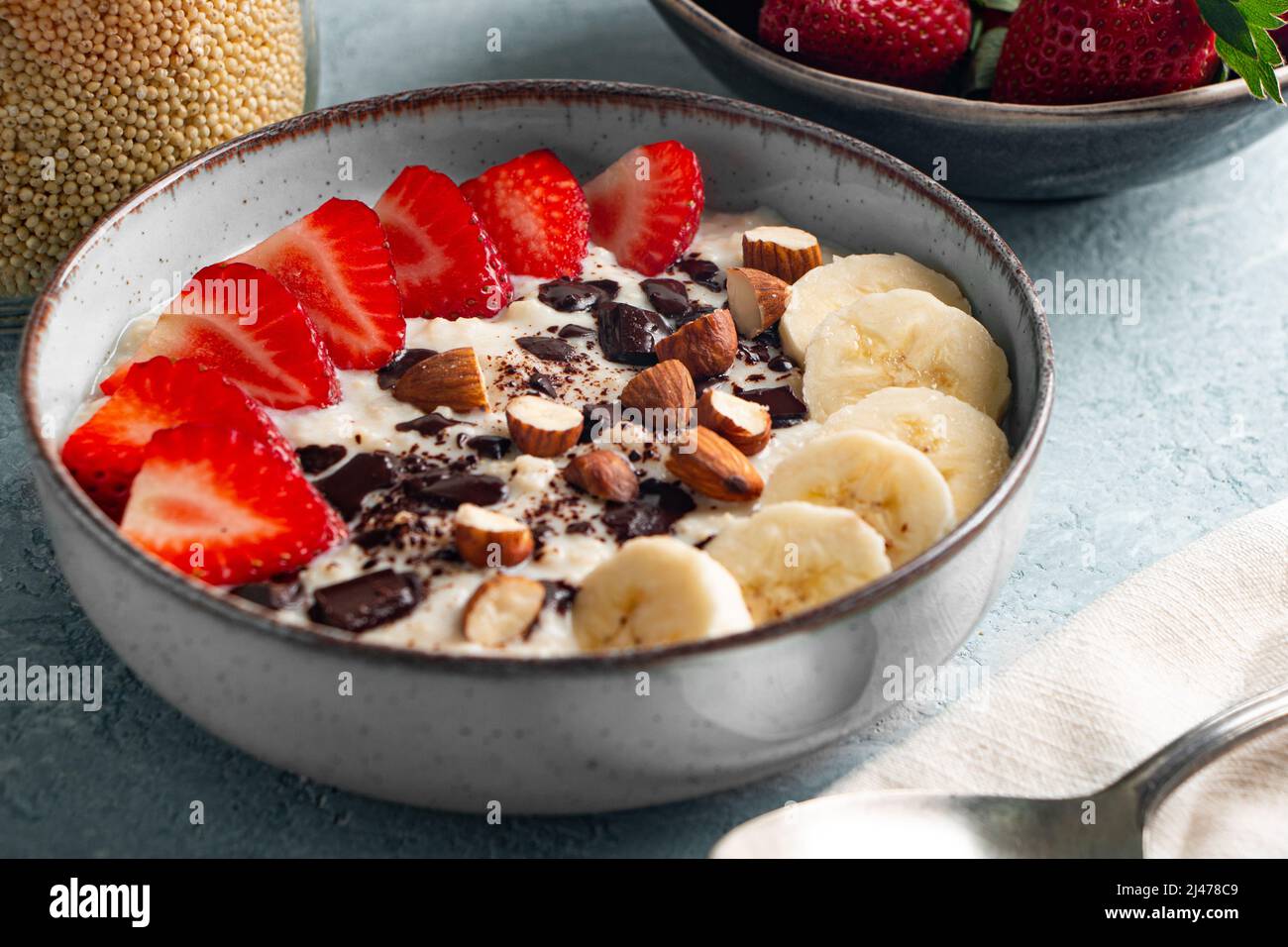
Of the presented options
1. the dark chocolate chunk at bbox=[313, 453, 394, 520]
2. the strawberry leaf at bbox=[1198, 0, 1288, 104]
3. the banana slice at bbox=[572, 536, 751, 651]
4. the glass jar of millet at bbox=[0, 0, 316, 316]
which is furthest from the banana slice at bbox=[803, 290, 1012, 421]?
the glass jar of millet at bbox=[0, 0, 316, 316]

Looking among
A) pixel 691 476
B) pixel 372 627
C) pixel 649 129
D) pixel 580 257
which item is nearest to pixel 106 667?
pixel 372 627

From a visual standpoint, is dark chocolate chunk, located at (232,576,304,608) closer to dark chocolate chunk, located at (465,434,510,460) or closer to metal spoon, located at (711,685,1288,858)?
dark chocolate chunk, located at (465,434,510,460)

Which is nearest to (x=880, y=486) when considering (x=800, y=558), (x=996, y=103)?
(x=800, y=558)

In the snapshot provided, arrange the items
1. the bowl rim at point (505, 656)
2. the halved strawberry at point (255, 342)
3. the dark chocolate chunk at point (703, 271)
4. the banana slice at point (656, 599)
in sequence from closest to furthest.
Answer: the bowl rim at point (505, 656)
the banana slice at point (656, 599)
the halved strawberry at point (255, 342)
the dark chocolate chunk at point (703, 271)

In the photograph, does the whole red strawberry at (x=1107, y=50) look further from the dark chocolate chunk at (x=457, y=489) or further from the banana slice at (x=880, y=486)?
the dark chocolate chunk at (x=457, y=489)

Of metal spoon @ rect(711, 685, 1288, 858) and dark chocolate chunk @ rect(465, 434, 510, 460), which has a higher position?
dark chocolate chunk @ rect(465, 434, 510, 460)

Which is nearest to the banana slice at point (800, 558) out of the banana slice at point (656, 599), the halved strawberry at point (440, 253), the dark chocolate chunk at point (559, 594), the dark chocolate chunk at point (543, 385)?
the banana slice at point (656, 599)
